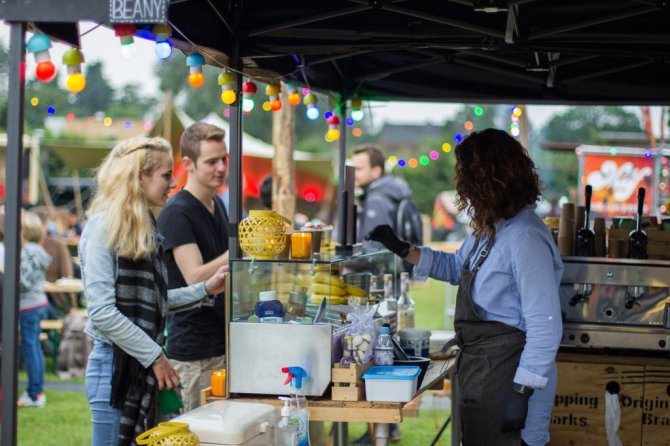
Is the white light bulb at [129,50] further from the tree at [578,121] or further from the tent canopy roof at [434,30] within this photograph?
the tree at [578,121]

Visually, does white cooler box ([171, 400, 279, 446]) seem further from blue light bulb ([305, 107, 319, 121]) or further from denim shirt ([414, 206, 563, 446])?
blue light bulb ([305, 107, 319, 121])

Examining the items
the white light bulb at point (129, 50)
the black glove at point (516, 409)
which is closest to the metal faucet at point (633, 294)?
the black glove at point (516, 409)

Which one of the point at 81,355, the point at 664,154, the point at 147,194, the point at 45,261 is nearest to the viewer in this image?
the point at 147,194

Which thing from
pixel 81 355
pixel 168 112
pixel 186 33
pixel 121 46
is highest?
pixel 168 112

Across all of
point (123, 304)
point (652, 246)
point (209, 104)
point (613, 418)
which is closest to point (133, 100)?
point (209, 104)

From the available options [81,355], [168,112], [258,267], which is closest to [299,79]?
[258,267]

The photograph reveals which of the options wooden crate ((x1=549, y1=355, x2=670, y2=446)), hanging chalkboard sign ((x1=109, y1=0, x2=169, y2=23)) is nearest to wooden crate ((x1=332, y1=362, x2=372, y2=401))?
hanging chalkboard sign ((x1=109, y1=0, x2=169, y2=23))

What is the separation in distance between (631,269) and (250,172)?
37.9 ft

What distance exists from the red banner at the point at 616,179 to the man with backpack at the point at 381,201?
17.1 feet

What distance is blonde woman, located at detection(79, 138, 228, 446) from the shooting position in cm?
374

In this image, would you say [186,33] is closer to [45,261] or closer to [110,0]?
[110,0]

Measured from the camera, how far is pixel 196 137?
15.9ft

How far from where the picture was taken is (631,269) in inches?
191

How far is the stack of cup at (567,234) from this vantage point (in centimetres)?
511
